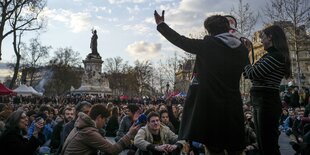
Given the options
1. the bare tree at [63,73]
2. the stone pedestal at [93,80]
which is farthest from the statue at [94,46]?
the bare tree at [63,73]

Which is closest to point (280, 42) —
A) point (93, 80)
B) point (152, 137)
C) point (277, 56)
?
point (277, 56)

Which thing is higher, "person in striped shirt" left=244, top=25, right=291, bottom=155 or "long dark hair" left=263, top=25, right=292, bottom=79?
"long dark hair" left=263, top=25, right=292, bottom=79

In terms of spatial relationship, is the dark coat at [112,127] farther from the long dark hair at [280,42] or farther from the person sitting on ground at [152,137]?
the long dark hair at [280,42]

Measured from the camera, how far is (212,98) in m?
3.57

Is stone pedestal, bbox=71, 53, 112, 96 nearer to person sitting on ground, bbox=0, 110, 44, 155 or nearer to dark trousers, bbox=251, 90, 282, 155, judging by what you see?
person sitting on ground, bbox=0, 110, 44, 155

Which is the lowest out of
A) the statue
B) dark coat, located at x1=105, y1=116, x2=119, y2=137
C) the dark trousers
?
dark coat, located at x1=105, y1=116, x2=119, y2=137

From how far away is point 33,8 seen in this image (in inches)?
1350

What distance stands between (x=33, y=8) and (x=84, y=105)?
93.9 ft

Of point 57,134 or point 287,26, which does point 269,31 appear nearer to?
point 57,134

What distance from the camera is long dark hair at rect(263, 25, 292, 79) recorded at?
4426 mm

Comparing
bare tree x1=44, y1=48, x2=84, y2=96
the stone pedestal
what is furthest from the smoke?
the stone pedestal

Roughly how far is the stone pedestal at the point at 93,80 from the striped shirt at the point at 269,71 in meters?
43.2

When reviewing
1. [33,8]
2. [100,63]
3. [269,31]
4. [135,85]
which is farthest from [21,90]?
[135,85]

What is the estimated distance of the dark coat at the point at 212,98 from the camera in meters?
3.57
